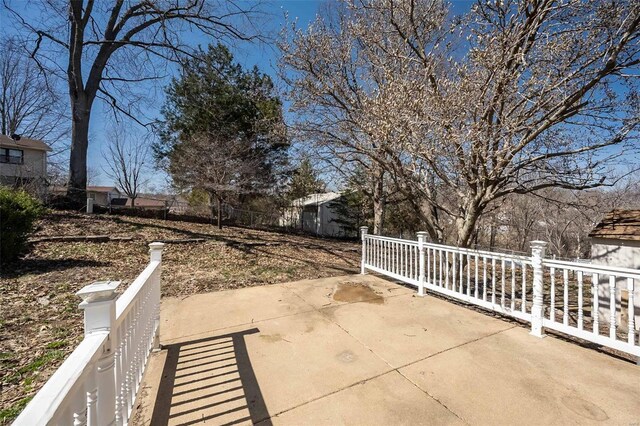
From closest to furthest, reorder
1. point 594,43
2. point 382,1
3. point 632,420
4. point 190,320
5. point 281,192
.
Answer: point 632,420 < point 190,320 < point 594,43 < point 382,1 < point 281,192

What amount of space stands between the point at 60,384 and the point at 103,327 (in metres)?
0.44

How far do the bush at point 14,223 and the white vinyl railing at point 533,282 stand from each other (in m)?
→ 6.45

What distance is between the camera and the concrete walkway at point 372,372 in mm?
1920

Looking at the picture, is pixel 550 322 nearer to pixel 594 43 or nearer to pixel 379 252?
pixel 379 252

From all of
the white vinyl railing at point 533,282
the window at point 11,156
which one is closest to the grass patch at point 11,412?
the white vinyl railing at point 533,282

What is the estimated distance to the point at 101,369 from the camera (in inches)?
51.2

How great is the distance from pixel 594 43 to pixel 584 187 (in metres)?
2.16

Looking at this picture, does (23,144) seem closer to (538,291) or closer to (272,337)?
(272,337)

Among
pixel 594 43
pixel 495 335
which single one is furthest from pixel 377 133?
pixel 495 335

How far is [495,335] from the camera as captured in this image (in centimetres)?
312

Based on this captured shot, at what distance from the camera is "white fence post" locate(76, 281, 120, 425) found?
128 cm

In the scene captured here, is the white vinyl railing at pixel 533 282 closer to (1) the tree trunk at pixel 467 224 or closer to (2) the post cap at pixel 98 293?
(1) the tree trunk at pixel 467 224

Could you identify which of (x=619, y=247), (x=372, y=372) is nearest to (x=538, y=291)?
(x=372, y=372)

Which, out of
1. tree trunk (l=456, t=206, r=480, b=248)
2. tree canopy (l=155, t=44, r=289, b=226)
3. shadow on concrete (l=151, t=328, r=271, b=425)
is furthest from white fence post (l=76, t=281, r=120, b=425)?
tree canopy (l=155, t=44, r=289, b=226)
